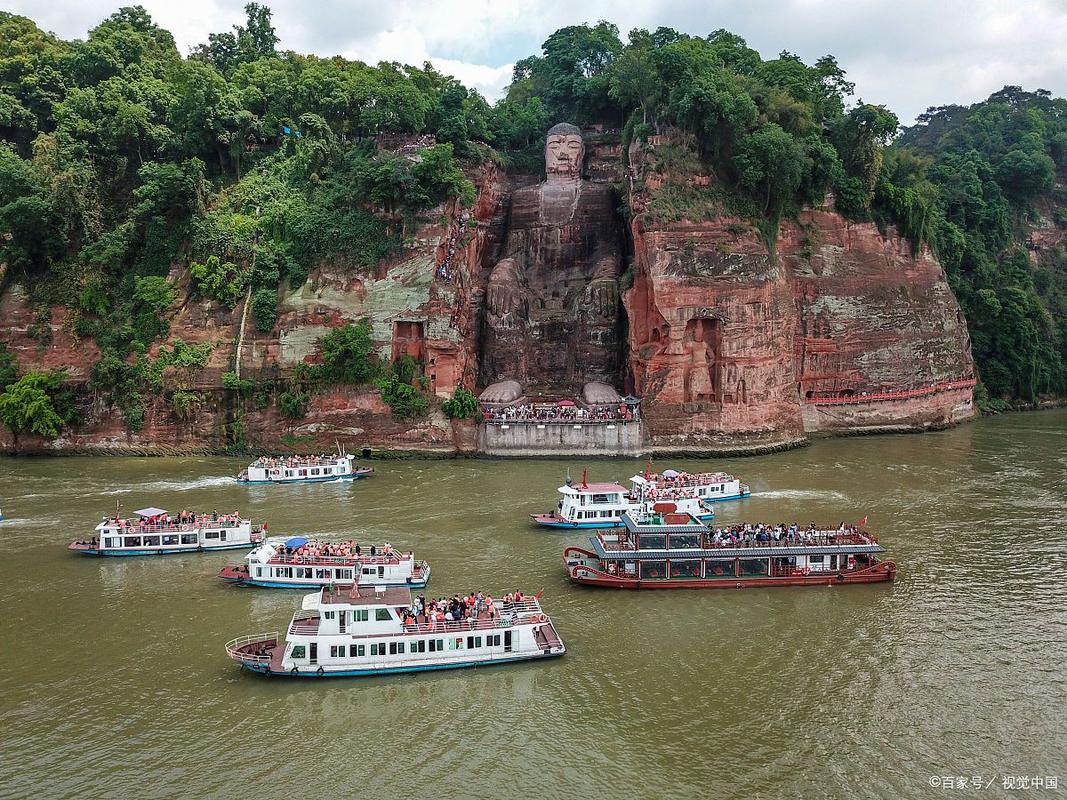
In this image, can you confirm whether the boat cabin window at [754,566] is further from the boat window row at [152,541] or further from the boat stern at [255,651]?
the boat window row at [152,541]

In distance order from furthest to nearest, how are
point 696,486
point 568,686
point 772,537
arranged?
point 696,486 < point 772,537 < point 568,686

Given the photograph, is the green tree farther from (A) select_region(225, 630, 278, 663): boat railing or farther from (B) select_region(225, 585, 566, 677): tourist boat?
(B) select_region(225, 585, 566, 677): tourist boat

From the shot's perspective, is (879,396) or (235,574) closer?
(235,574)

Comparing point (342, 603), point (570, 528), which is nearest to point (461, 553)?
point (570, 528)

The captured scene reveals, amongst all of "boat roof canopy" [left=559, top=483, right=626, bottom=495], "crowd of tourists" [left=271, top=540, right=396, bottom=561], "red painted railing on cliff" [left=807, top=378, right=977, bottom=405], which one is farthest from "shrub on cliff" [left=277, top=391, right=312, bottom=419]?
"red painted railing on cliff" [left=807, top=378, right=977, bottom=405]

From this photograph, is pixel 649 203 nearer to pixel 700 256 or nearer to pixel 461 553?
pixel 700 256

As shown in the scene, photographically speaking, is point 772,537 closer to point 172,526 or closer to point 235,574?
point 235,574

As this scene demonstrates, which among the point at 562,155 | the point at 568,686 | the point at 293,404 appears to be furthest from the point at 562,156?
→ the point at 568,686

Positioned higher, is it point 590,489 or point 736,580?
point 590,489
